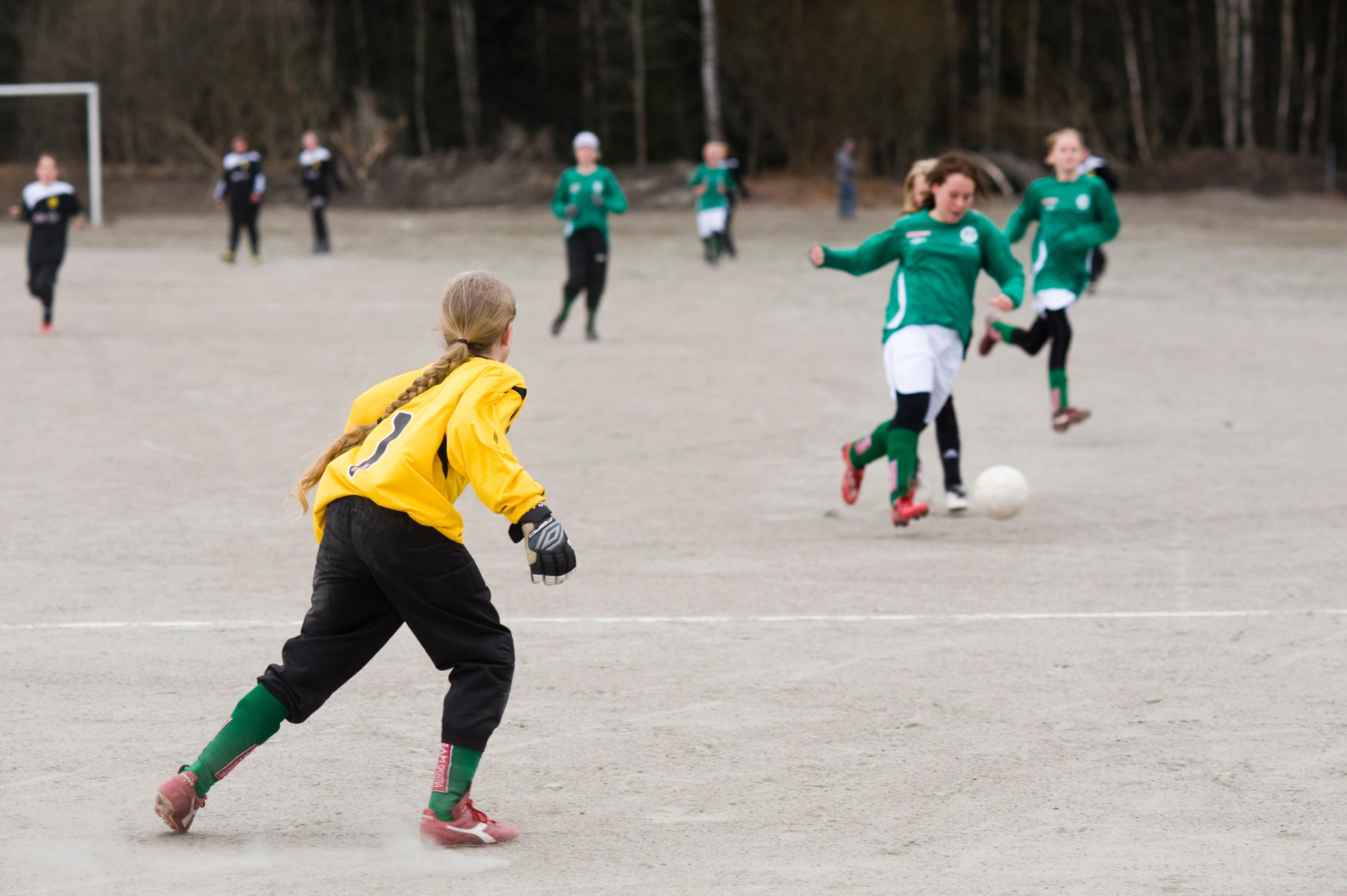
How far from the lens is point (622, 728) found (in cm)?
550

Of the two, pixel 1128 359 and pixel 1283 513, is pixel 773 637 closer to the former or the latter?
pixel 1283 513

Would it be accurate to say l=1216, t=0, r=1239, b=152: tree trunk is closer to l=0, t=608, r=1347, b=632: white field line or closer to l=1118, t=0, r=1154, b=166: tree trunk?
l=1118, t=0, r=1154, b=166: tree trunk

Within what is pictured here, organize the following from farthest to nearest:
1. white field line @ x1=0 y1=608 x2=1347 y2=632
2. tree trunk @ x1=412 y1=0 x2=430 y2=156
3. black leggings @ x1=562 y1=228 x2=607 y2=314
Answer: tree trunk @ x1=412 y1=0 x2=430 y2=156 < black leggings @ x1=562 y1=228 x2=607 y2=314 < white field line @ x1=0 y1=608 x2=1347 y2=632

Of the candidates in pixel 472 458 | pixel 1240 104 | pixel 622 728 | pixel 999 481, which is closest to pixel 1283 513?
pixel 999 481

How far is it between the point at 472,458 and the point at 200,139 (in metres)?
39.5

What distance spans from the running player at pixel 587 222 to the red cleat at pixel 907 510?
27.1 ft

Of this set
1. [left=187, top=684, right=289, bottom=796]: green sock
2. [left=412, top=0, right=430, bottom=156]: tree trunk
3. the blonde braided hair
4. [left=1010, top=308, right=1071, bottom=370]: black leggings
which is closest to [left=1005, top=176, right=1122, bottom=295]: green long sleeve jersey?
[left=1010, top=308, right=1071, bottom=370]: black leggings

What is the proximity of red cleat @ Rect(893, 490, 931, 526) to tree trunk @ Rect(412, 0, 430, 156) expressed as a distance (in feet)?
144

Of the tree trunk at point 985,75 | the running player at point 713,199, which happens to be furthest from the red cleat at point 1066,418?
the tree trunk at point 985,75

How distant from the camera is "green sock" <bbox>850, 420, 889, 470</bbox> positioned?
29.1 feet

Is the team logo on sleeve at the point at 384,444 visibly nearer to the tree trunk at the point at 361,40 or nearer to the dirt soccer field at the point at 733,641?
the dirt soccer field at the point at 733,641

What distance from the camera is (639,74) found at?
154 ft

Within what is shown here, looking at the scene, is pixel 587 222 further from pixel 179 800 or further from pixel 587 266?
pixel 179 800

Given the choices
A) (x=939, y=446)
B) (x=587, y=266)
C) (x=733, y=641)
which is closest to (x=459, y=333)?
(x=733, y=641)
